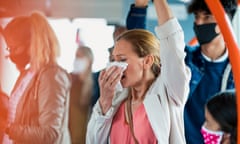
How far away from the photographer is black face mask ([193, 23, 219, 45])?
49.1 inches

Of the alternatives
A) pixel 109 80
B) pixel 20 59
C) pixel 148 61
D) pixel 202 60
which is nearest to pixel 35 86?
Result: pixel 20 59

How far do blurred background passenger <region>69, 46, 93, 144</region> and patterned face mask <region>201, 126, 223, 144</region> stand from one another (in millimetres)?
320

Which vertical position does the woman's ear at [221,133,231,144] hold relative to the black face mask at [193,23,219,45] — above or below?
below

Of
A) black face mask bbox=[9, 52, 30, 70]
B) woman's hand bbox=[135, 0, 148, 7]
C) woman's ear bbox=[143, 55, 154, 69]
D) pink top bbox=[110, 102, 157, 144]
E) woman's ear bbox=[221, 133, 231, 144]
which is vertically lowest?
woman's ear bbox=[221, 133, 231, 144]

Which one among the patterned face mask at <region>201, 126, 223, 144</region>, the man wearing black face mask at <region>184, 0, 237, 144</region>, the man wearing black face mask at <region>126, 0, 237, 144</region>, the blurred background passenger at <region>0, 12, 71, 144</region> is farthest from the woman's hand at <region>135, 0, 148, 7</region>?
the patterned face mask at <region>201, 126, 223, 144</region>

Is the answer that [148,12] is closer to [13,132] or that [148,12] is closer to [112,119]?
[112,119]

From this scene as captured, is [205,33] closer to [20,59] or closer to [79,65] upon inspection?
[79,65]

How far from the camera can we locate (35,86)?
1214 millimetres

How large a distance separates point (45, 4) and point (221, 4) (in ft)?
1.52

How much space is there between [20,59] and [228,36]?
1.78 feet

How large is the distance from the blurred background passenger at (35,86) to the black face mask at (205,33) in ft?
1.21

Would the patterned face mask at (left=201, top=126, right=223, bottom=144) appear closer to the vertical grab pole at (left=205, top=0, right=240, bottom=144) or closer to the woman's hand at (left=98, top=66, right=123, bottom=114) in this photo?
the vertical grab pole at (left=205, top=0, right=240, bottom=144)

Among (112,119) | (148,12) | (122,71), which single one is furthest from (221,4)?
(112,119)

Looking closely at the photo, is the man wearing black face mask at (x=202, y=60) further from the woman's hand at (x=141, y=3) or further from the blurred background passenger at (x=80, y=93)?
the blurred background passenger at (x=80, y=93)
